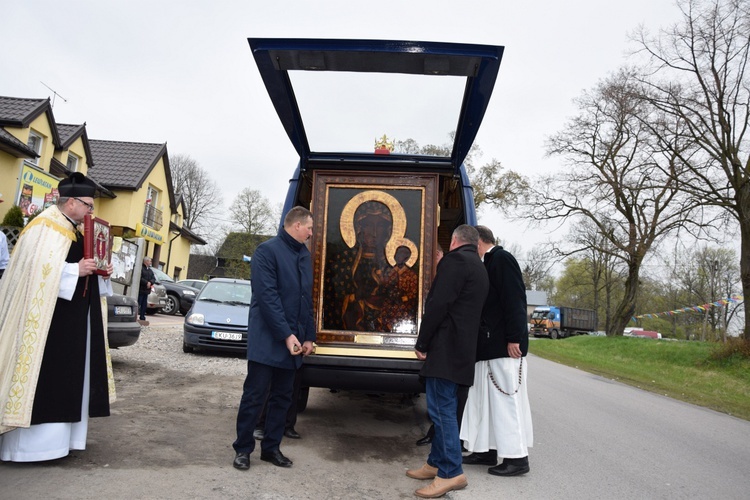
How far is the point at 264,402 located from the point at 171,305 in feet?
59.9

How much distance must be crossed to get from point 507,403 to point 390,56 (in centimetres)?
296

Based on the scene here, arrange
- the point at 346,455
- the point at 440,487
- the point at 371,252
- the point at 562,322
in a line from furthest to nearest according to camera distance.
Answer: the point at 562,322 < the point at 371,252 < the point at 346,455 < the point at 440,487

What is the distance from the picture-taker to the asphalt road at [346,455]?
359cm

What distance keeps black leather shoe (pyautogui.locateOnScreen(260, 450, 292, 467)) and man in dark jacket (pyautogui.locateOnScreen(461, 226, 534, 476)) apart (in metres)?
1.53

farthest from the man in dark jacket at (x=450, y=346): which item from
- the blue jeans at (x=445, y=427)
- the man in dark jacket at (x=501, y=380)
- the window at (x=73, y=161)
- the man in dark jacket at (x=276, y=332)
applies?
the window at (x=73, y=161)

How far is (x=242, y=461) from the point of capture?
3947 mm

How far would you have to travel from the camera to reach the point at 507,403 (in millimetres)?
4547

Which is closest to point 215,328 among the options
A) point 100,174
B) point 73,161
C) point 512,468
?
point 512,468

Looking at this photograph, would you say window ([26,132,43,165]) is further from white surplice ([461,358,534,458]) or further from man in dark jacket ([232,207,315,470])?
white surplice ([461,358,534,458])

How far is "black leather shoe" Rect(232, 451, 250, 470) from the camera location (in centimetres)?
394

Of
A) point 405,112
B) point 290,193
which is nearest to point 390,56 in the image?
point 405,112

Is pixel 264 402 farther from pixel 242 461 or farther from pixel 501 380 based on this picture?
pixel 501 380

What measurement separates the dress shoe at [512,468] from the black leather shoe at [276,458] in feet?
5.42

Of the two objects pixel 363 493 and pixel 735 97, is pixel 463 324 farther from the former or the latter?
pixel 735 97
